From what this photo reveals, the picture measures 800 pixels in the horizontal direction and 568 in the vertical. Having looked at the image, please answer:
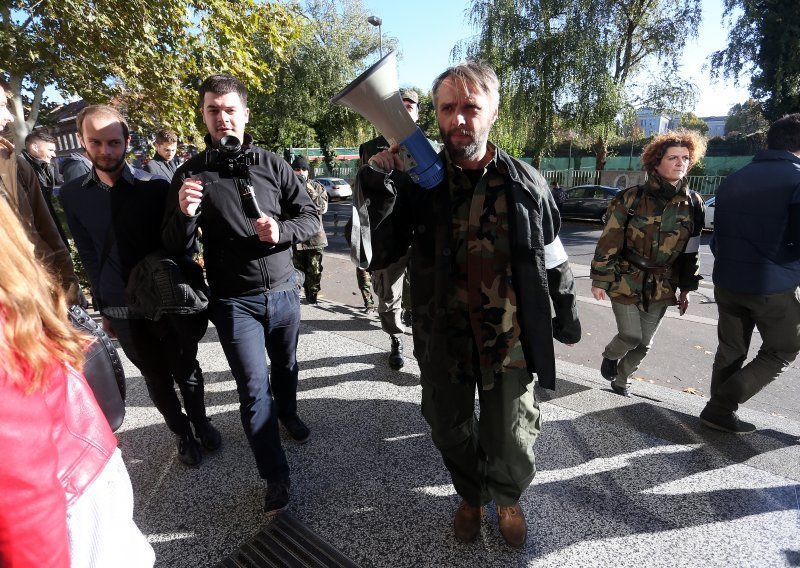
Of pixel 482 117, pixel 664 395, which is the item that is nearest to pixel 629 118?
pixel 664 395

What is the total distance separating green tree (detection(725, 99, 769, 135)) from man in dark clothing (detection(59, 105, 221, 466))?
23.5 m

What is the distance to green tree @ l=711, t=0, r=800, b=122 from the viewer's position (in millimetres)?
16062

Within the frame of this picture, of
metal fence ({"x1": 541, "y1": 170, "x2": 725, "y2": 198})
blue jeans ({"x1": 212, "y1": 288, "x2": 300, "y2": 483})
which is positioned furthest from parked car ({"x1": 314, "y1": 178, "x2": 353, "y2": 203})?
blue jeans ({"x1": 212, "y1": 288, "x2": 300, "y2": 483})

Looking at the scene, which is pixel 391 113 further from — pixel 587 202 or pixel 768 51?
pixel 768 51

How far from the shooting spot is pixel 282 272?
2.37m

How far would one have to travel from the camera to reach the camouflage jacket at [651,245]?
301 centimetres

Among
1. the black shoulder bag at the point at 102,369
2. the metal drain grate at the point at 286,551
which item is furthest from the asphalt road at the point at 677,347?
the black shoulder bag at the point at 102,369

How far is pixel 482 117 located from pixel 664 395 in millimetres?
3002

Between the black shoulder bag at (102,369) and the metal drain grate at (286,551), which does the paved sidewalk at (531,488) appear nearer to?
the metal drain grate at (286,551)

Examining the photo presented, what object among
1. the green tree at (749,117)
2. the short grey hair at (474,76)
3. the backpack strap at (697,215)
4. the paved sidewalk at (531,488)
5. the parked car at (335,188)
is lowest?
the paved sidewalk at (531,488)

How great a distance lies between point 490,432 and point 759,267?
76.3 inches

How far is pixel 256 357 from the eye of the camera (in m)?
2.23

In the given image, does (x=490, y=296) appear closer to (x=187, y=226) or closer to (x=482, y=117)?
(x=482, y=117)

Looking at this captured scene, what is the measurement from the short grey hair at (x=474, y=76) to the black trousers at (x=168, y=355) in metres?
1.78
